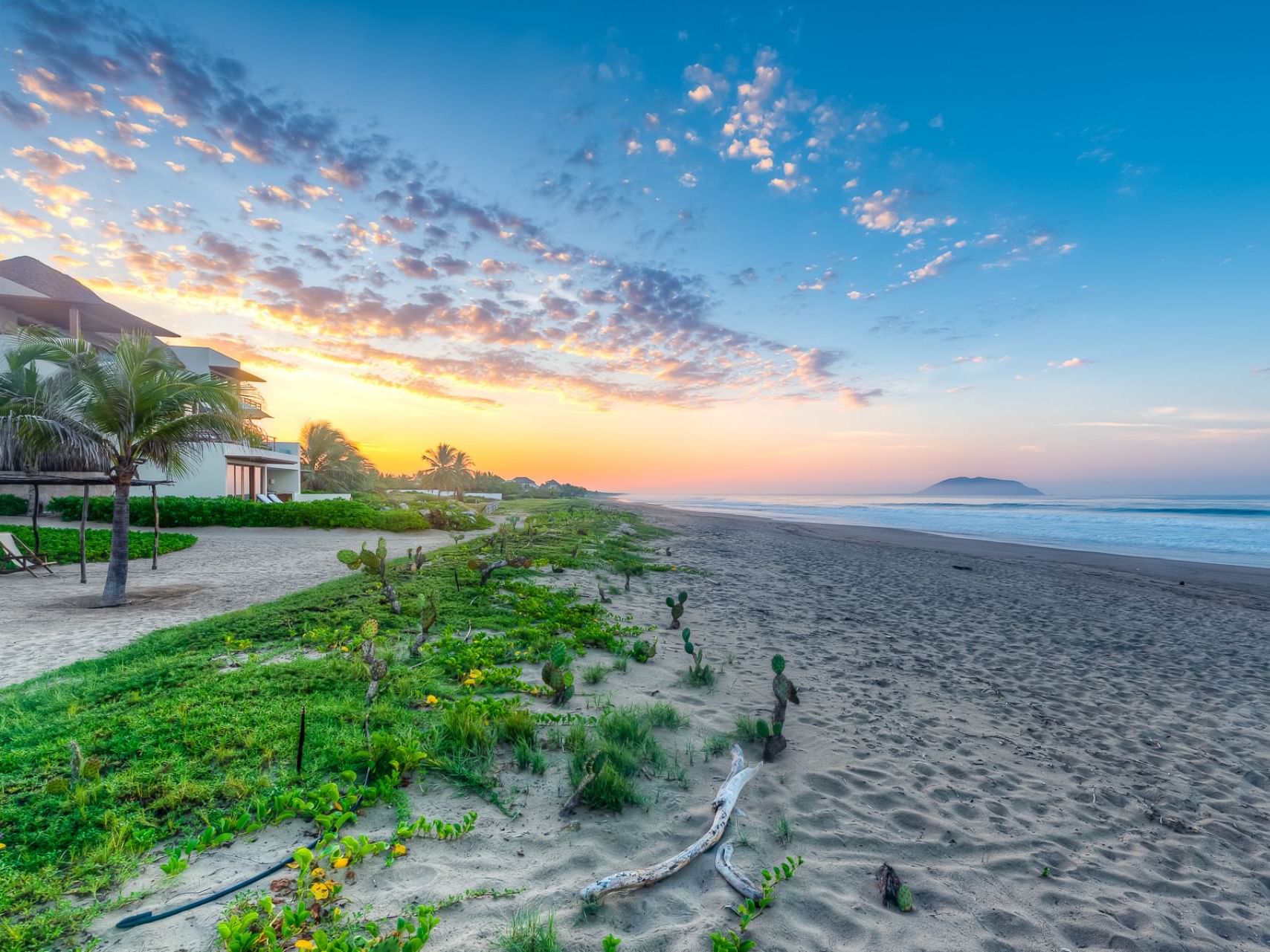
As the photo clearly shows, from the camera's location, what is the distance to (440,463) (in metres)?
53.4

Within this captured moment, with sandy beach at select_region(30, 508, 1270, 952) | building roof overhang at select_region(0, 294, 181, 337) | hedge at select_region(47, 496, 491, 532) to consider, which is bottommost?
sandy beach at select_region(30, 508, 1270, 952)

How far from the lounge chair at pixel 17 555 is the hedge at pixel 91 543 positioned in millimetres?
1067

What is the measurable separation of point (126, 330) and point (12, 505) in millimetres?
8169

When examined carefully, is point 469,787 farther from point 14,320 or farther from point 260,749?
point 14,320

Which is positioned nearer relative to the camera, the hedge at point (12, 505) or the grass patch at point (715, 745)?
the grass patch at point (715, 745)

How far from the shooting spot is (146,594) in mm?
10039

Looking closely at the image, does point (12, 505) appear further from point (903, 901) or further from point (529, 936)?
point (903, 901)

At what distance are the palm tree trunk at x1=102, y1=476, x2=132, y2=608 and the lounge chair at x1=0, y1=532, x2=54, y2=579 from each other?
4.49 meters

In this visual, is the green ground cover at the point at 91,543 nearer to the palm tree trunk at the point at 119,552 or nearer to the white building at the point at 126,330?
the palm tree trunk at the point at 119,552

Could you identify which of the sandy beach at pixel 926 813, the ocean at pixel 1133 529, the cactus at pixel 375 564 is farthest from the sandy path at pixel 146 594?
the ocean at pixel 1133 529

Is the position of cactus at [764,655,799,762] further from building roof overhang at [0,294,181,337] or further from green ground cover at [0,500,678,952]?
building roof overhang at [0,294,181,337]

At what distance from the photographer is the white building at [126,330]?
24.4 metres

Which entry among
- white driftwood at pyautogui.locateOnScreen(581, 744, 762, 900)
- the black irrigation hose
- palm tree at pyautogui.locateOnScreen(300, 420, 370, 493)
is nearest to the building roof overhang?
palm tree at pyautogui.locateOnScreen(300, 420, 370, 493)

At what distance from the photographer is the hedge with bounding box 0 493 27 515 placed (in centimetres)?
2120
